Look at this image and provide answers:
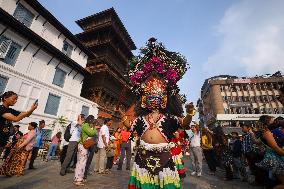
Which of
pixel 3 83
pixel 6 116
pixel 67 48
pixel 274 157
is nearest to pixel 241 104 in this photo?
pixel 67 48

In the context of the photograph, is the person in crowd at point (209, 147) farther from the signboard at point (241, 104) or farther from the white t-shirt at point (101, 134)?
the signboard at point (241, 104)

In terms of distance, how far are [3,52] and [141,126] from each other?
1693cm

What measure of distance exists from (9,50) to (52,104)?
6.38 m

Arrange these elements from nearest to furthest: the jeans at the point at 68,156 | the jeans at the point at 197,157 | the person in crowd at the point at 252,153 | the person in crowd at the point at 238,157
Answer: the person in crowd at the point at 252,153
the jeans at the point at 68,156
the person in crowd at the point at 238,157
the jeans at the point at 197,157

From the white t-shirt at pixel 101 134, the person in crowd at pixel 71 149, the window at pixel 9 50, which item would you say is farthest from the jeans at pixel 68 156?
the window at pixel 9 50

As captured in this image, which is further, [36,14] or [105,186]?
[36,14]

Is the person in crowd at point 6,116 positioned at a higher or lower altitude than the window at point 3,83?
lower

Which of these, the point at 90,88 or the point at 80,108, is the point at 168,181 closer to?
the point at 80,108

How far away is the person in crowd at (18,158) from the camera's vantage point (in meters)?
6.76

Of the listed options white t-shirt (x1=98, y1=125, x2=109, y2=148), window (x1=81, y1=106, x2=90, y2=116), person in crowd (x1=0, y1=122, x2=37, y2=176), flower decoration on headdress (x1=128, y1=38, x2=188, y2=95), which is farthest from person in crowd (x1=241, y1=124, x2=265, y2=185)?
window (x1=81, y1=106, x2=90, y2=116)

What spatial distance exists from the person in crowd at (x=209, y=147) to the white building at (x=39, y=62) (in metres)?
14.8

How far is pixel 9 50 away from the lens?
16266mm

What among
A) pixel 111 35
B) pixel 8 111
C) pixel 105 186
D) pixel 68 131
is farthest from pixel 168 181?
pixel 111 35

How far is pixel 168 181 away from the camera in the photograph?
108 inches
